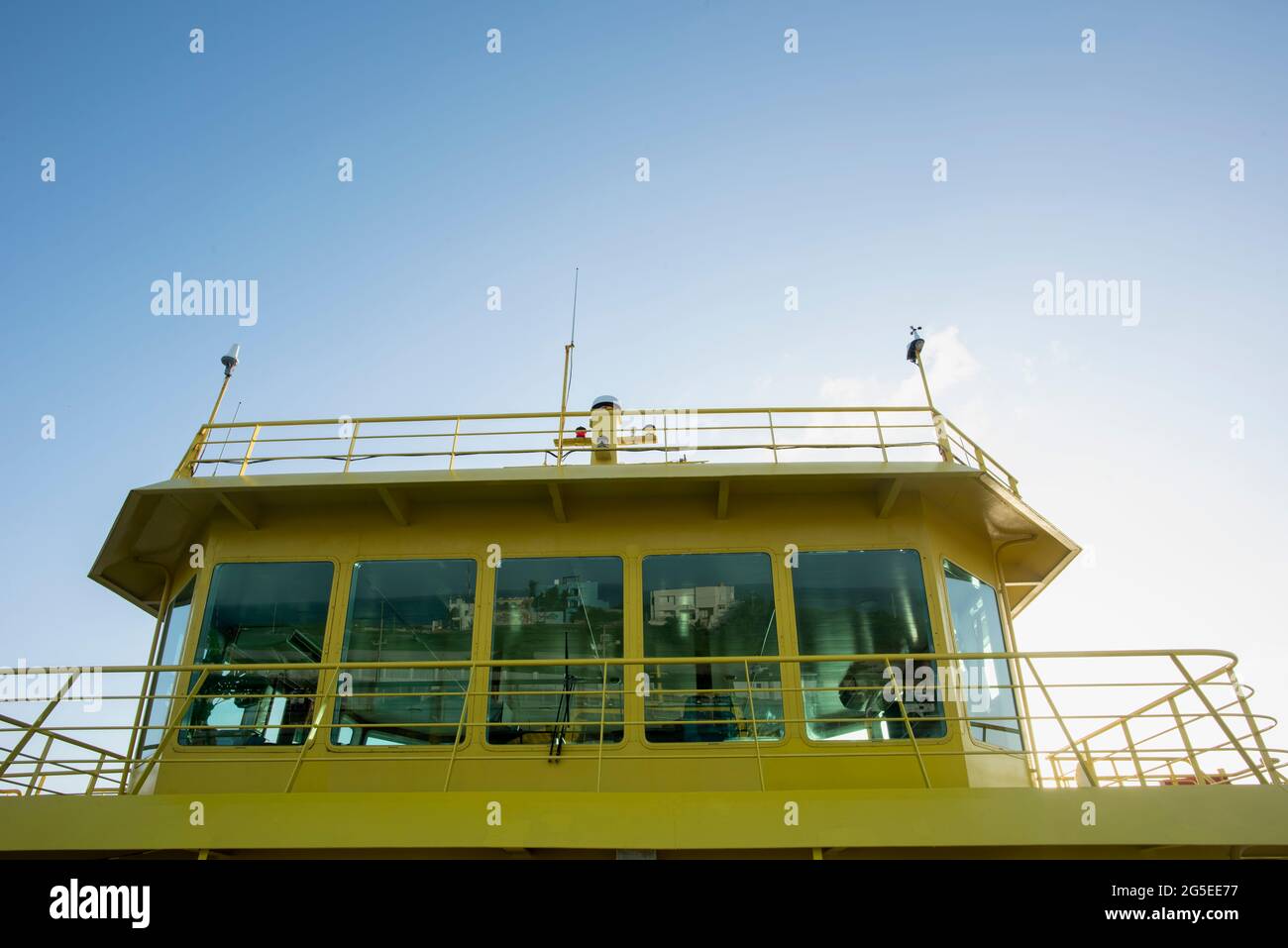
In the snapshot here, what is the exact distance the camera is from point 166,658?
8742 millimetres

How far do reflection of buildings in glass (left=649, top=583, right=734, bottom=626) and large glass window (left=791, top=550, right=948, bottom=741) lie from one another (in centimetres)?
69

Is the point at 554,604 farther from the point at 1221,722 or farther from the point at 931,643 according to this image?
the point at 1221,722

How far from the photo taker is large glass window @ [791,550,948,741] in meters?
7.18

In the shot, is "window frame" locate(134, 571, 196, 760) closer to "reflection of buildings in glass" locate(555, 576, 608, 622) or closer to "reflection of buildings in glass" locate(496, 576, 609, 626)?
"reflection of buildings in glass" locate(496, 576, 609, 626)

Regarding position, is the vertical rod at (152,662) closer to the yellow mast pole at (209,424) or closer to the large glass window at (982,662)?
the yellow mast pole at (209,424)

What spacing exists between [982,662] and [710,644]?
8.51ft

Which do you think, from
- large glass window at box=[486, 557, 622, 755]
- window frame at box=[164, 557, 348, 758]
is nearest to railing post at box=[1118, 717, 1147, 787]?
large glass window at box=[486, 557, 622, 755]

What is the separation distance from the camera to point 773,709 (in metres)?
7.29


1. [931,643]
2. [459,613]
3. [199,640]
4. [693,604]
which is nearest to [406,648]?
[459,613]

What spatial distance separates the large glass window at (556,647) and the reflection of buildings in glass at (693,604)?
1.16 ft

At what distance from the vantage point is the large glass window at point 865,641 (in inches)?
283

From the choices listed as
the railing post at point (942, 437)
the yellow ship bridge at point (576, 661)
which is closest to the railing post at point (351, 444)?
the yellow ship bridge at point (576, 661)

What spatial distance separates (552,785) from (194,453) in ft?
16.3
